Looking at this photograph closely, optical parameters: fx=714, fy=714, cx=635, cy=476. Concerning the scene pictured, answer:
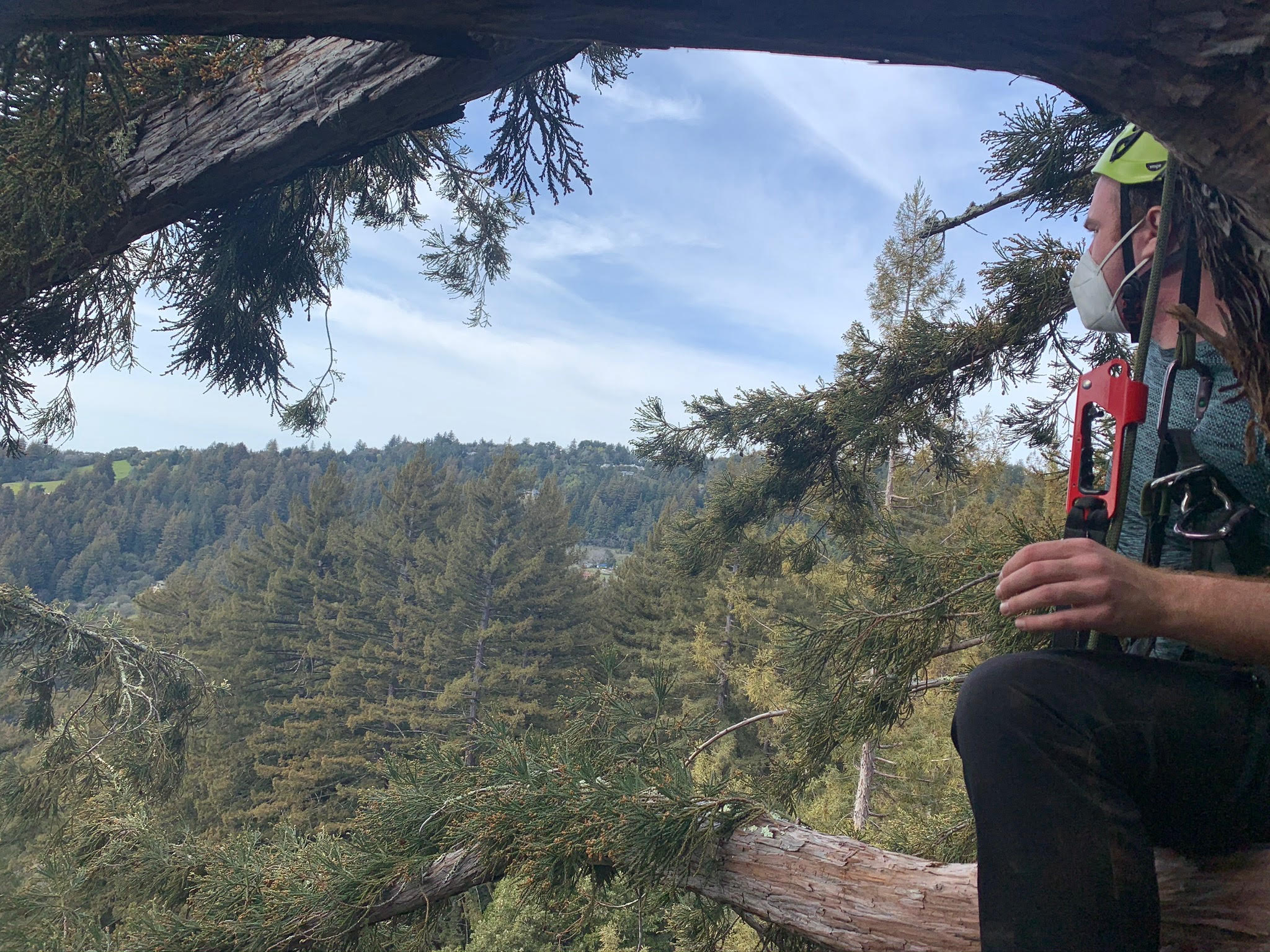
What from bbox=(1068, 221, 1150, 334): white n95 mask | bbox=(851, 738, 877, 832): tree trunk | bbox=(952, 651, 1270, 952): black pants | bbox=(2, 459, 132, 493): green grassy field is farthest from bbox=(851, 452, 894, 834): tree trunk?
bbox=(2, 459, 132, 493): green grassy field

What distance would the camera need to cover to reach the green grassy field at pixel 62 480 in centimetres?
5289

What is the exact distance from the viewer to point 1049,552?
0.99m

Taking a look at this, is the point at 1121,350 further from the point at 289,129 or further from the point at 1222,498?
the point at 289,129

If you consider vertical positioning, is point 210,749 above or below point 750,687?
below

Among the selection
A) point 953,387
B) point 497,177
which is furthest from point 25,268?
point 953,387

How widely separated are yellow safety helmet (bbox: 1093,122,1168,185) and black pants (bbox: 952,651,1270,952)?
0.86m

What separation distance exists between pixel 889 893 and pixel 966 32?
5.26 ft

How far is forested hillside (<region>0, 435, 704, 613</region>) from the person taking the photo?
5212 cm

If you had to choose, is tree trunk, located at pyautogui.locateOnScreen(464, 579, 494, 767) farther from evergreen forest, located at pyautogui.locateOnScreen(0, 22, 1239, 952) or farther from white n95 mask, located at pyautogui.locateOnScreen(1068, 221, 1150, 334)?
white n95 mask, located at pyautogui.locateOnScreen(1068, 221, 1150, 334)

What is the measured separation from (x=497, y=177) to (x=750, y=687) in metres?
9.77

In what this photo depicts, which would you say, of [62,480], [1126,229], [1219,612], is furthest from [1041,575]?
[62,480]

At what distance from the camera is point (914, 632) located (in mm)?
2895

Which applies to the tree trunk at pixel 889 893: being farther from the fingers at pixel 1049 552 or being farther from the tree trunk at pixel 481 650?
the tree trunk at pixel 481 650

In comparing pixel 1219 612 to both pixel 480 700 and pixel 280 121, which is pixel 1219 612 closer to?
pixel 280 121
